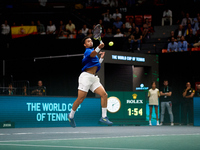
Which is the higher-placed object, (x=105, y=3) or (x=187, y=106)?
(x=105, y=3)

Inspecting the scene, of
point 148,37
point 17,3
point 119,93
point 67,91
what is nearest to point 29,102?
point 119,93

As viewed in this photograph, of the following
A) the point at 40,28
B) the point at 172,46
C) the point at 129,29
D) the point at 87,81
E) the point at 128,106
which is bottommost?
the point at 128,106

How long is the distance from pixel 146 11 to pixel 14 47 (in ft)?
29.1

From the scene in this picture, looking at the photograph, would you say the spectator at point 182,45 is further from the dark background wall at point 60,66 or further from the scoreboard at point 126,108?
the scoreboard at point 126,108

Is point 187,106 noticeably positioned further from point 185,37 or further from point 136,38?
point 136,38

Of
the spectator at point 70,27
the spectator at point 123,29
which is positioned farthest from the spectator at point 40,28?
the spectator at point 123,29

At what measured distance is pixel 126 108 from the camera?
51.9 ft

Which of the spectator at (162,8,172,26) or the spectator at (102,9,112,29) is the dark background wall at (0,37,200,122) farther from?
the spectator at (102,9,112,29)

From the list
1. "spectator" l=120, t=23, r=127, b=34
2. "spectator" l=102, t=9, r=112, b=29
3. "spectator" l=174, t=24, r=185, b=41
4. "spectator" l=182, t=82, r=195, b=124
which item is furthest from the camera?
"spectator" l=102, t=9, r=112, b=29

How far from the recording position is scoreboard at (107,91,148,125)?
15609 mm

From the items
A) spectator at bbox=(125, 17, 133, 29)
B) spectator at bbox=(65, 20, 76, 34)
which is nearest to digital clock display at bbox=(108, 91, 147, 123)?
spectator at bbox=(125, 17, 133, 29)

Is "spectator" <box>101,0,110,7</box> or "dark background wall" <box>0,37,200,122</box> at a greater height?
"spectator" <box>101,0,110,7</box>

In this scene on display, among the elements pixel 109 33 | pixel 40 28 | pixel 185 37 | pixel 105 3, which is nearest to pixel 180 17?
pixel 185 37

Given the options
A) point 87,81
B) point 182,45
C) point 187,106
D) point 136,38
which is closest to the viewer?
point 87,81
